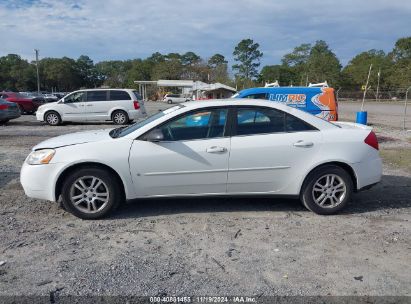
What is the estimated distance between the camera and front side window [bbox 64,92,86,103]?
17.6 meters

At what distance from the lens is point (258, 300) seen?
10.5ft

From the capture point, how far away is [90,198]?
4973 mm

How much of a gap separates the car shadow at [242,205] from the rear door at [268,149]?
1.59ft

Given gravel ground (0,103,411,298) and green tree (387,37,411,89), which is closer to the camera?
gravel ground (0,103,411,298)

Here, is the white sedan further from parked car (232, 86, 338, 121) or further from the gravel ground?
parked car (232, 86, 338, 121)

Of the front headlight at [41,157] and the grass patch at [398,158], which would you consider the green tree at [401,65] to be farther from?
the front headlight at [41,157]

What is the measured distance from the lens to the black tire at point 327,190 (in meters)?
5.18

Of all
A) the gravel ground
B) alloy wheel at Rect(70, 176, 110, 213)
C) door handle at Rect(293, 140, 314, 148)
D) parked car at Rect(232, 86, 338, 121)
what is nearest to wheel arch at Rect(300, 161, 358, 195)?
door handle at Rect(293, 140, 314, 148)

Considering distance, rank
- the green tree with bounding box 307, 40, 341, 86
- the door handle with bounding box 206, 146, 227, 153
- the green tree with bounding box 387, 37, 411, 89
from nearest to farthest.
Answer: the door handle with bounding box 206, 146, 227, 153 → the green tree with bounding box 387, 37, 411, 89 → the green tree with bounding box 307, 40, 341, 86

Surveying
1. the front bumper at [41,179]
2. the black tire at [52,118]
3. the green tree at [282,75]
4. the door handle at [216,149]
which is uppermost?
the green tree at [282,75]

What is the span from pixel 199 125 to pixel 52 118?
14086 millimetres

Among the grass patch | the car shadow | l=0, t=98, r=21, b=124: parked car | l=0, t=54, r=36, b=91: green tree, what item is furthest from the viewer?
l=0, t=54, r=36, b=91: green tree

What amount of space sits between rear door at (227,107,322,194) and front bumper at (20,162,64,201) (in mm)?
2190

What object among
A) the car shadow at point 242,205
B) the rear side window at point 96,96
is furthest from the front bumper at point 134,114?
the car shadow at point 242,205
